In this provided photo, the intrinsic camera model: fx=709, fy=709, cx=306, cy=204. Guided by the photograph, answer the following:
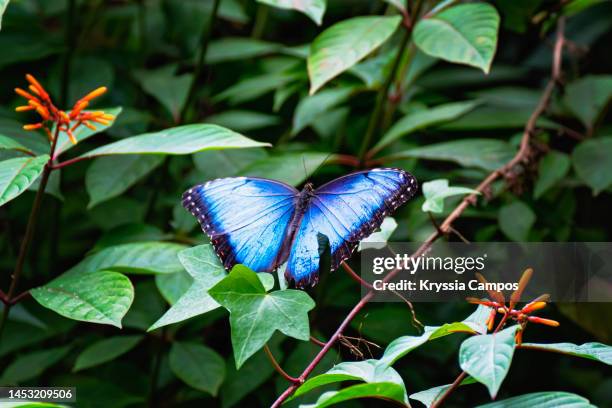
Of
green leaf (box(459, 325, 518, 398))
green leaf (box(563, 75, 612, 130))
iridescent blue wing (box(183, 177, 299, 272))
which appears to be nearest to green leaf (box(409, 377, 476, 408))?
green leaf (box(459, 325, 518, 398))

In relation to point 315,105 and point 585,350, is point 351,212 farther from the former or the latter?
point 315,105

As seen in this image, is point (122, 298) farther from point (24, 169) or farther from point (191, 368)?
point (191, 368)

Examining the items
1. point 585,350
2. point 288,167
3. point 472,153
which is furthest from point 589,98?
point 585,350

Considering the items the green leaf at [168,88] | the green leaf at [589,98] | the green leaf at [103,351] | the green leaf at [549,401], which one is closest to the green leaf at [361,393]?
the green leaf at [549,401]

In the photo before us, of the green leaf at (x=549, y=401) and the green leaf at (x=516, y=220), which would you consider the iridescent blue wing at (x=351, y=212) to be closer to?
the green leaf at (x=549, y=401)

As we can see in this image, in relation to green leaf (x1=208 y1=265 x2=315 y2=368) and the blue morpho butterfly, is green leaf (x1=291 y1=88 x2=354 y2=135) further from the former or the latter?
green leaf (x1=208 y1=265 x2=315 y2=368)

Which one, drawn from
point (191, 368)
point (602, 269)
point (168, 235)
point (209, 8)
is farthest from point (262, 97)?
point (602, 269)
